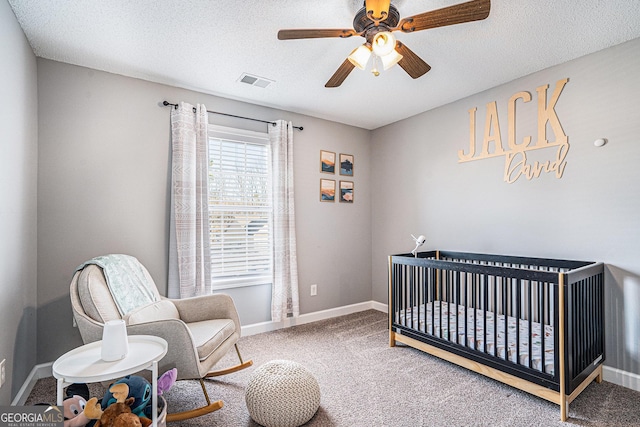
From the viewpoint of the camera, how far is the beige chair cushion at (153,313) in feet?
6.40

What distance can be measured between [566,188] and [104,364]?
317cm

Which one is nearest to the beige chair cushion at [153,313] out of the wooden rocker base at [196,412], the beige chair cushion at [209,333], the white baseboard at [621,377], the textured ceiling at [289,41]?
the beige chair cushion at [209,333]

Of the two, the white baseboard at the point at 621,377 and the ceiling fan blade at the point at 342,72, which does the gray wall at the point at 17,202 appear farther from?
the white baseboard at the point at 621,377

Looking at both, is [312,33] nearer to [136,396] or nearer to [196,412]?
[136,396]

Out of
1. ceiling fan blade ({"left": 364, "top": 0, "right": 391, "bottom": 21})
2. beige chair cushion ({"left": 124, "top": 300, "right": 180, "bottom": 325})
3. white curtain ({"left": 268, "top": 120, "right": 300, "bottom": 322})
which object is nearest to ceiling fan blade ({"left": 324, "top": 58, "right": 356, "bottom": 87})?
ceiling fan blade ({"left": 364, "top": 0, "right": 391, "bottom": 21})

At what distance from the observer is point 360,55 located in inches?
71.8

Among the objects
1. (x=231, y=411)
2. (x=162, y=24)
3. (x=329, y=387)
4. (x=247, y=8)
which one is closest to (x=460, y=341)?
(x=329, y=387)

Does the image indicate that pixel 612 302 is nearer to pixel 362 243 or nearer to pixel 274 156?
pixel 362 243

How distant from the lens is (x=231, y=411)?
195 cm

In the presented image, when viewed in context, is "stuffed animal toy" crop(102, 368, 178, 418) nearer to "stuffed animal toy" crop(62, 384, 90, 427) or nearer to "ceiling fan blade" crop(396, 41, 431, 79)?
"stuffed animal toy" crop(62, 384, 90, 427)

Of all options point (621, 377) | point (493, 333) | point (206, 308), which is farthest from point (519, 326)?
point (206, 308)

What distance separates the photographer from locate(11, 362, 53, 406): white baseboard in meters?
1.96

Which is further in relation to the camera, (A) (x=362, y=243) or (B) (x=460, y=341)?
(A) (x=362, y=243)

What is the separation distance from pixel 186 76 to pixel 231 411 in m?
2.56
